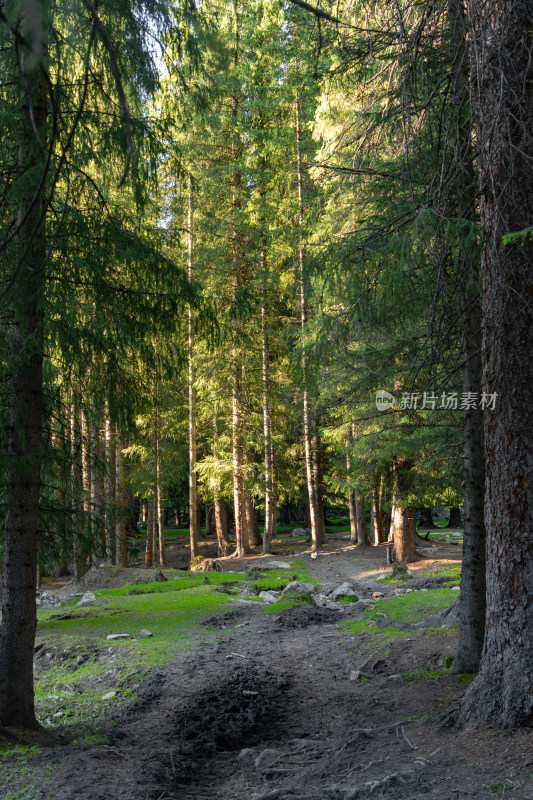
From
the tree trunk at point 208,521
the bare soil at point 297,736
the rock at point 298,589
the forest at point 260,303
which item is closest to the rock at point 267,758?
the bare soil at point 297,736

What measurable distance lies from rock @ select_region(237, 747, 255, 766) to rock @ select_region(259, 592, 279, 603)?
292 inches

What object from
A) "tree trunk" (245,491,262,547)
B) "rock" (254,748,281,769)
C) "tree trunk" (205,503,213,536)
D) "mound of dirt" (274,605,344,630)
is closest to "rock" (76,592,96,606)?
"mound of dirt" (274,605,344,630)

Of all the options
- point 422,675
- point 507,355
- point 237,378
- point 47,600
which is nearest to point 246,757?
point 422,675

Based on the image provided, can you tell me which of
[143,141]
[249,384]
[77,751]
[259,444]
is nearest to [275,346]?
[249,384]

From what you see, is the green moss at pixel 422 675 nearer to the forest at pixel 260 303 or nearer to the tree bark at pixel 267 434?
the forest at pixel 260 303

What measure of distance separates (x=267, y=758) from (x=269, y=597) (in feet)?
26.2

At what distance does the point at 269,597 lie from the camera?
12.6 meters

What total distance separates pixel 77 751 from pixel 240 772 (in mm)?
1320

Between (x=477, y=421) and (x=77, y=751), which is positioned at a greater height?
(x=477, y=421)

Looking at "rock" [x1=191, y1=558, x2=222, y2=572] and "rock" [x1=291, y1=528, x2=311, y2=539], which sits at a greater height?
"rock" [x1=191, y1=558, x2=222, y2=572]

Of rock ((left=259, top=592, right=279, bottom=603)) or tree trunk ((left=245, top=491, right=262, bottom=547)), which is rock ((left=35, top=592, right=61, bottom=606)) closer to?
rock ((left=259, top=592, right=279, bottom=603))

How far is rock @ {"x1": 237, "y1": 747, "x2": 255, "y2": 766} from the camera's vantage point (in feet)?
15.8

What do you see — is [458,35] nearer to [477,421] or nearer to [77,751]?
[477,421]

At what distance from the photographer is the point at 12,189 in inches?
179
